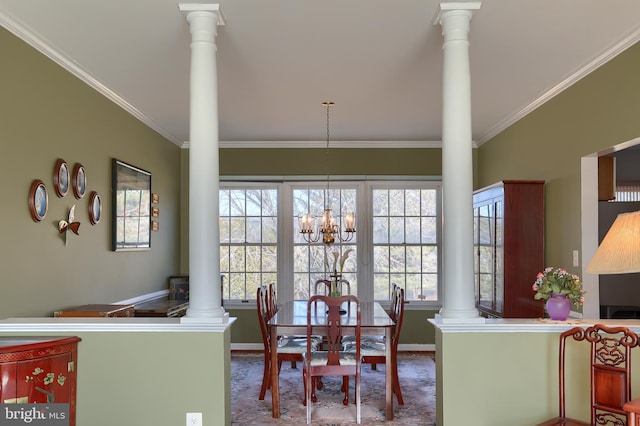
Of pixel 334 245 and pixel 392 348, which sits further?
pixel 334 245

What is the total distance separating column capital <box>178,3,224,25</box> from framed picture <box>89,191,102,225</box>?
1.94m

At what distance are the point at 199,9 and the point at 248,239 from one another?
4479mm

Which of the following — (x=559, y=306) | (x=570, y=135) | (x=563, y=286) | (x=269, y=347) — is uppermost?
(x=570, y=135)

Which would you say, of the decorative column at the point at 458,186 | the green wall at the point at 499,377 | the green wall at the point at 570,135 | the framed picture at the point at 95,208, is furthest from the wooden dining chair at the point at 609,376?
the framed picture at the point at 95,208

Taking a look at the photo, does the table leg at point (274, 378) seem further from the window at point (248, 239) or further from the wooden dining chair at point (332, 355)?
the window at point (248, 239)

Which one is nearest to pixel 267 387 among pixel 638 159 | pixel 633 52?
pixel 633 52

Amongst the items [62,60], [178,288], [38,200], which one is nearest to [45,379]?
[38,200]

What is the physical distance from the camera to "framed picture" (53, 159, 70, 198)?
384 centimetres

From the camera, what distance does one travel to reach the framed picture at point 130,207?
4918mm

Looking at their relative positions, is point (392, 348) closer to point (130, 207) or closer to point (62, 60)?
point (130, 207)

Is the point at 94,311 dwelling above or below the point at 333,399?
above

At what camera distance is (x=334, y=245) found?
287 inches

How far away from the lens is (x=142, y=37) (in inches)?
139

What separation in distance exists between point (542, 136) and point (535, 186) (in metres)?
0.47
